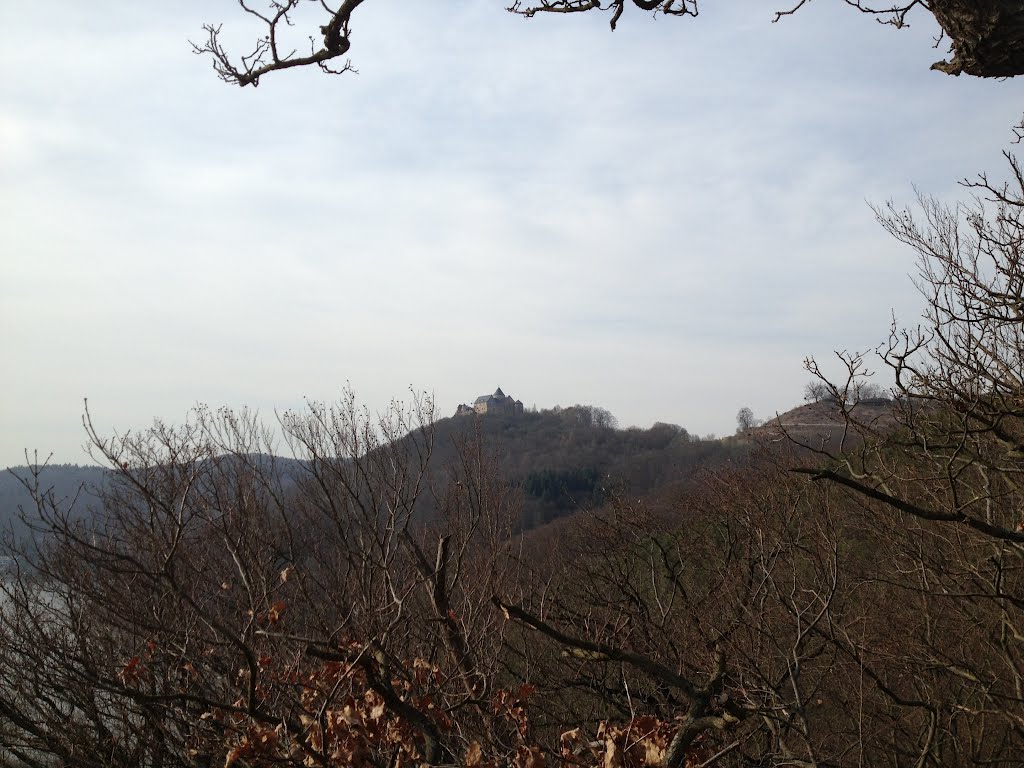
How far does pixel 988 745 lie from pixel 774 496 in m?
3.96

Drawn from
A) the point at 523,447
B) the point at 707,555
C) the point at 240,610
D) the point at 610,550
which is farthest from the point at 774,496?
the point at 523,447

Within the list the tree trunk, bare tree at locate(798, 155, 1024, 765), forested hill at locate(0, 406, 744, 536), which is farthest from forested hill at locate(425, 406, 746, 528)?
the tree trunk

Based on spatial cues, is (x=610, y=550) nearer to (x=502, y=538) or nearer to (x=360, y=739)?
(x=502, y=538)

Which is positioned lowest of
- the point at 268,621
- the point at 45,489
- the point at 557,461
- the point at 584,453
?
the point at 268,621

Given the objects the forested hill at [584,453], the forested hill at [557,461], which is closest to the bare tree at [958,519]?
the forested hill at [557,461]

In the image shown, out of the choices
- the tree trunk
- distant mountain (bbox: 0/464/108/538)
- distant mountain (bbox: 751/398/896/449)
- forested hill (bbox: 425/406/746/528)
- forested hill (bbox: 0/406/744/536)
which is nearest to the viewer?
the tree trunk

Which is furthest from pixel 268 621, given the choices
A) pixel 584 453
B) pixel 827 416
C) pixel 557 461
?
pixel 584 453

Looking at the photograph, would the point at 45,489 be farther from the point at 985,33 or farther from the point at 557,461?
the point at 557,461

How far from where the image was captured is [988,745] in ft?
27.5

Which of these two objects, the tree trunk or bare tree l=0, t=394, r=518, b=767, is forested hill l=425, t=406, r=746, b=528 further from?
the tree trunk

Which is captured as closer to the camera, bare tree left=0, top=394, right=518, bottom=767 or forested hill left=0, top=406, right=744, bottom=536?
bare tree left=0, top=394, right=518, bottom=767

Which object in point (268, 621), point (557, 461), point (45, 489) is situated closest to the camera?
point (268, 621)

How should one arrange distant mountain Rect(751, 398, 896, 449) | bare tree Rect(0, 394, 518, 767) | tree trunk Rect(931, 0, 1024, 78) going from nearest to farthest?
tree trunk Rect(931, 0, 1024, 78), bare tree Rect(0, 394, 518, 767), distant mountain Rect(751, 398, 896, 449)

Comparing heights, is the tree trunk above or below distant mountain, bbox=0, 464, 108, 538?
above
